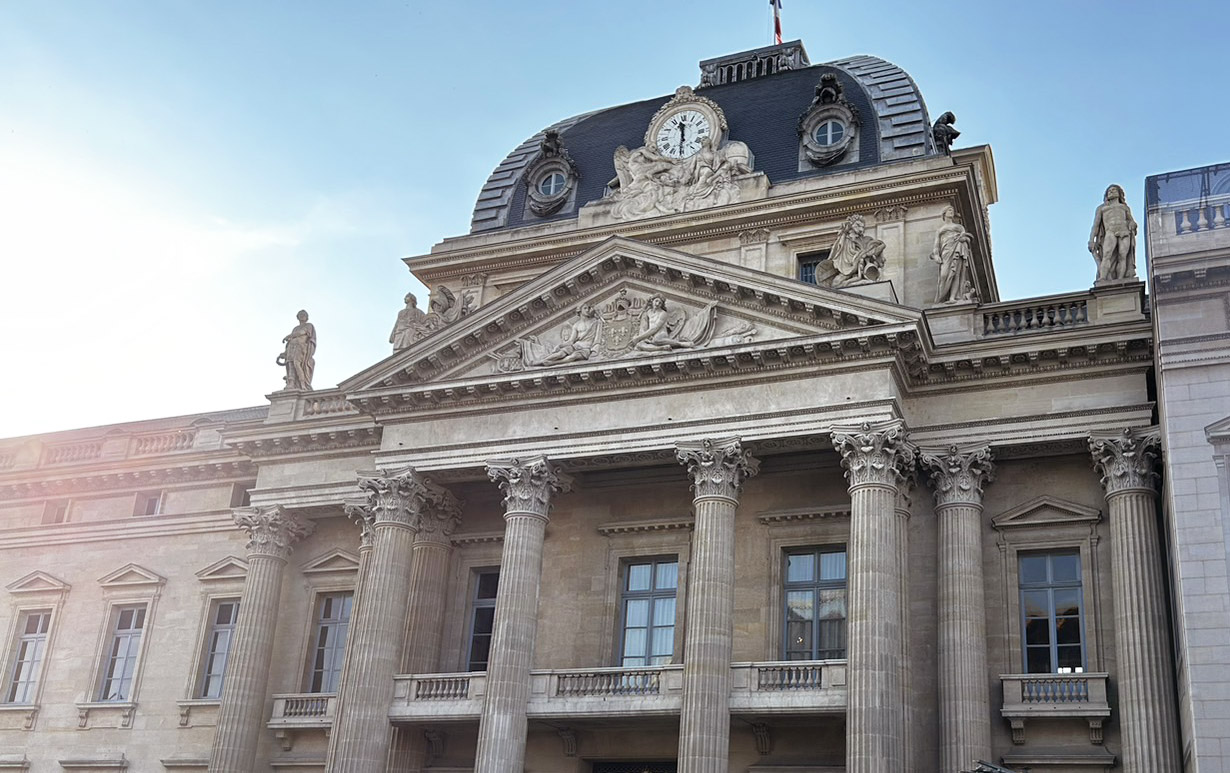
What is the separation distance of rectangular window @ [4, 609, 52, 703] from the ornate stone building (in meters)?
0.09

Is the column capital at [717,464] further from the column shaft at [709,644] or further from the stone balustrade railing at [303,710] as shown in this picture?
the stone balustrade railing at [303,710]

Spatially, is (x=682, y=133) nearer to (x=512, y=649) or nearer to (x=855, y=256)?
(x=855, y=256)

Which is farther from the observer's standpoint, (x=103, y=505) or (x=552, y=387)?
(x=103, y=505)

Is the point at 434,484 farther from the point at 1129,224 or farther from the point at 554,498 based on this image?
the point at 1129,224

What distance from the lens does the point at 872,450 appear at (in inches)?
945

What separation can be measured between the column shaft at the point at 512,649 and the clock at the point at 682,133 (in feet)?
38.6

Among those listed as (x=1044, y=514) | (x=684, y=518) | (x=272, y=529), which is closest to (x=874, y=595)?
(x=1044, y=514)

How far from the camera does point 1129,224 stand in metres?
25.8

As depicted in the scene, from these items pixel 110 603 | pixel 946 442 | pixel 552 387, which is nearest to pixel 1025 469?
pixel 946 442

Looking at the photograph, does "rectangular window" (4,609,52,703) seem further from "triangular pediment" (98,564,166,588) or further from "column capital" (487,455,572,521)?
"column capital" (487,455,572,521)

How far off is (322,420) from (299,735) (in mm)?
7051

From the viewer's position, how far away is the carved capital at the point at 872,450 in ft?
78.6

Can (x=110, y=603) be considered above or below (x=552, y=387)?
below

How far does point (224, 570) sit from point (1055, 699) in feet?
63.8
